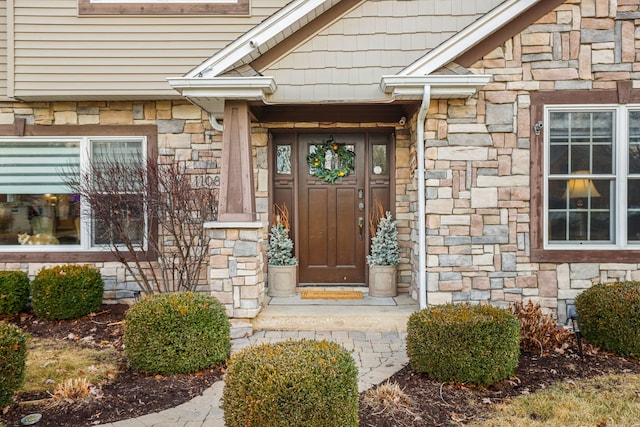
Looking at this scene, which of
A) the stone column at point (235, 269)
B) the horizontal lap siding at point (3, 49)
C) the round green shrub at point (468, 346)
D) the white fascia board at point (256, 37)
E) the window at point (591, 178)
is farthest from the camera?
the horizontal lap siding at point (3, 49)

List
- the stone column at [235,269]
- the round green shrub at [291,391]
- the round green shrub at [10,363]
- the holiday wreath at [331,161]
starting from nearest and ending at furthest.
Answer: the round green shrub at [291,391] < the round green shrub at [10,363] < the stone column at [235,269] < the holiday wreath at [331,161]

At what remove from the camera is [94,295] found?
19.5 ft

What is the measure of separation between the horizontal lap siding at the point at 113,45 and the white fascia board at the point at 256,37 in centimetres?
135

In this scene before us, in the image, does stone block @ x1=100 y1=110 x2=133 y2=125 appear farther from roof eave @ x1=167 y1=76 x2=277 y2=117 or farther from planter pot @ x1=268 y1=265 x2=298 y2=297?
planter pot @ x1=268 y1=265 x2=298 y2=297

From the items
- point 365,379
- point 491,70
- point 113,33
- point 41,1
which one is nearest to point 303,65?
point 491,70

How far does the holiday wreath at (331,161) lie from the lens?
657cm

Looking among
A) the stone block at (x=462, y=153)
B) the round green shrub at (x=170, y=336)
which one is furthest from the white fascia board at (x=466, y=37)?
the round green shrub at (x=170, y=336)

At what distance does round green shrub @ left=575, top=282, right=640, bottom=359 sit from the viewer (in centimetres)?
422

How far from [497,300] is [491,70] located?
8.35ft

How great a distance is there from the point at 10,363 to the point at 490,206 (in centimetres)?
463

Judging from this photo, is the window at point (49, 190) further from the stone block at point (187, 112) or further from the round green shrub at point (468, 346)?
the round green shrub at point (468, 346)

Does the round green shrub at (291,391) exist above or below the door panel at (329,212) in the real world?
below

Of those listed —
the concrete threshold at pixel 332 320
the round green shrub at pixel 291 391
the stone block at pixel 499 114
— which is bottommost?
the concrete threshold at pixel 332 320

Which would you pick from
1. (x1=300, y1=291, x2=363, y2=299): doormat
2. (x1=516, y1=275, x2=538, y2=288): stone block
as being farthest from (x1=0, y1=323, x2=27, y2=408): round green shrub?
(x1=516, y1=275, x2=538, y2=288): stone block
